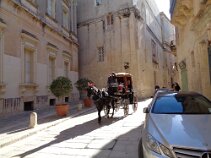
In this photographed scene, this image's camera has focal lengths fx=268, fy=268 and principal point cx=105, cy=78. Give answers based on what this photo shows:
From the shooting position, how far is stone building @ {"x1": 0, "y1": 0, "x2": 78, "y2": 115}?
13.6 m

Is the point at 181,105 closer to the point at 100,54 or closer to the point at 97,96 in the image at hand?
the point at 97,96

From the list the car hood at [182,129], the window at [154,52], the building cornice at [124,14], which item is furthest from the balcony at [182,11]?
the window at [154,52]

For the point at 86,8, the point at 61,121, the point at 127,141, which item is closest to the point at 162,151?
the point at 127,141

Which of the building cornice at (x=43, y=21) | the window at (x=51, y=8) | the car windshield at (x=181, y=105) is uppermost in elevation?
the window at (x=51, y=8)

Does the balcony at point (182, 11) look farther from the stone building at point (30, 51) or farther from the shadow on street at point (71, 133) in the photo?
the stone building at point (30, 51)

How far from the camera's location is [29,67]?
16.6 m

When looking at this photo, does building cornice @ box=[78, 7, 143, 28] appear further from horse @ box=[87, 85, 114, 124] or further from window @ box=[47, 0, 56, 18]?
horse @ box=[87, 85, 114, 124]

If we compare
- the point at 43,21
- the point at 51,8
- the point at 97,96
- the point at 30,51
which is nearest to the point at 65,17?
the point at 51,8

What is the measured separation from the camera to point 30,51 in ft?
54.8

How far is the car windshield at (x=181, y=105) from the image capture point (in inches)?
219

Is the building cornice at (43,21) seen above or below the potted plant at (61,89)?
above

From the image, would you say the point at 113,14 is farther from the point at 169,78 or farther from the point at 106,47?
the point at 169,78

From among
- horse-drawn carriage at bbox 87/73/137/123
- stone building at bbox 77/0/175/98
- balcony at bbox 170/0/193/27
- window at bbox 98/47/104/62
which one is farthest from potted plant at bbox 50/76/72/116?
window at bbox 98/47/104/62

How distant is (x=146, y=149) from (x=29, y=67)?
1351 cm
